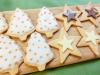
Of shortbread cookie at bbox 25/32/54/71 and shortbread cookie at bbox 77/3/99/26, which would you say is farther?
shortbread cookie at bbox 77/3/99/26

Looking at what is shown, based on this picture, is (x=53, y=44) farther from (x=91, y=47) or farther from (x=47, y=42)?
(x=91, y=47)

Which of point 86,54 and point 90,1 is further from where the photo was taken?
point 90,1

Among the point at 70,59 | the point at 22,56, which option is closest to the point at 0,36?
the point at 22,56

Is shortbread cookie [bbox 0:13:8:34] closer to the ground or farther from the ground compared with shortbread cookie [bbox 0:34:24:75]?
farther from the ground

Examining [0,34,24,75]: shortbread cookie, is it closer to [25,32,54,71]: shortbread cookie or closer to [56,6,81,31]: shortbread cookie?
[25,32,54,71]: shortbread cookie

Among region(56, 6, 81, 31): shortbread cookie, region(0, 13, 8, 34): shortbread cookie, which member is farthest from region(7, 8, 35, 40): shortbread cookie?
region(56, 6, 81, 31): shortbread cookie

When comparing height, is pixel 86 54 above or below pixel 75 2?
below

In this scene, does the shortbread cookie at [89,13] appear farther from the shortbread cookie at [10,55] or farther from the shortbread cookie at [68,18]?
the shortbread cookie at [10,55]

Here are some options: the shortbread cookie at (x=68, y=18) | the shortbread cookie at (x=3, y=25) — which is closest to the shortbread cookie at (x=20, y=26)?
the shortbread cookie at (x=3, y=25)
